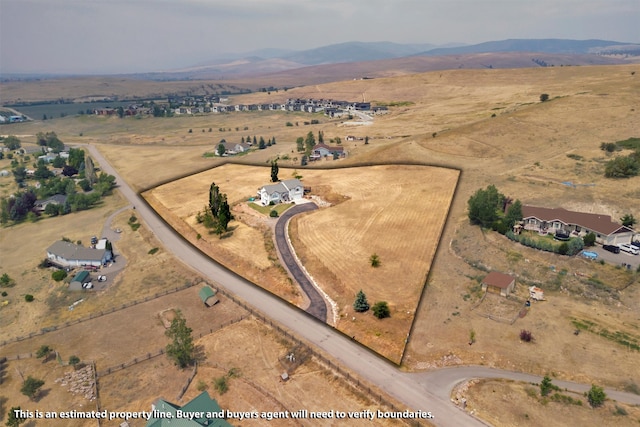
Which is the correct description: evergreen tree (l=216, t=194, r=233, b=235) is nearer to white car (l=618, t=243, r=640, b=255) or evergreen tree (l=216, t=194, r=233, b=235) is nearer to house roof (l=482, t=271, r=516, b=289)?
house roof (l=482, t=271, r=516, b=289)

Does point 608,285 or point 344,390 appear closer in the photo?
point 344,390

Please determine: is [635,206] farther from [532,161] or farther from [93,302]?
[93,302]

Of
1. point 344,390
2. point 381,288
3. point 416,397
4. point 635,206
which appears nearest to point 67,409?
point 344,390

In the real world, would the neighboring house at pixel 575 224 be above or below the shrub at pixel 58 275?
Answer: above

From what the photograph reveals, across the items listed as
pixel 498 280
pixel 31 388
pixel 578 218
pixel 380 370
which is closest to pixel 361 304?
pixel 380 370

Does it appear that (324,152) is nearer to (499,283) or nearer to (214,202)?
(214,202)

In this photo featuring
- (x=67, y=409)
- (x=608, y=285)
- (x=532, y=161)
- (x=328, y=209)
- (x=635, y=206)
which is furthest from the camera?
(x=532, y=161)

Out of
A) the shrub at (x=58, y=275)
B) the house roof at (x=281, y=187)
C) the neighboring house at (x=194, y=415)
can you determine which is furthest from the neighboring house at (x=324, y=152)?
the neighboring house at (x=194, y=415)

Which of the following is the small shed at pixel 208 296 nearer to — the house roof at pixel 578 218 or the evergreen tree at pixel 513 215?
the evergreen tree at pixel 513 215
